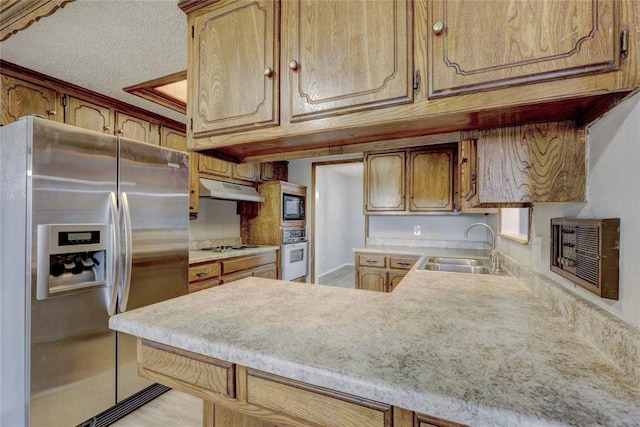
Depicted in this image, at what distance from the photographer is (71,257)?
1.68m

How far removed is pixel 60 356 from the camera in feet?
5.33

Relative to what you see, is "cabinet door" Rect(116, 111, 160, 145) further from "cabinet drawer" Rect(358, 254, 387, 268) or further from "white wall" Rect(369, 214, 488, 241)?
"white wall" Rect(369, 214, 488, 241)

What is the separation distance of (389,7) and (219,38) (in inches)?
27.3

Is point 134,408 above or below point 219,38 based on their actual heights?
below

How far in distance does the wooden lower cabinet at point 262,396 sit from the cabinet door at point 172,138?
2672mm

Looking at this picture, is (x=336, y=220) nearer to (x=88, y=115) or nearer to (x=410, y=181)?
(x=410, y=181)

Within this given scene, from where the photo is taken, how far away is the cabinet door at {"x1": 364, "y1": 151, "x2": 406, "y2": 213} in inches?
134

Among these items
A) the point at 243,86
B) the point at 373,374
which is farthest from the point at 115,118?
the point at 373,374

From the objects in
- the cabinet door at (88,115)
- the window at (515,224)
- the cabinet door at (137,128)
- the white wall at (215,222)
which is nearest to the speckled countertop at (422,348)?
the window at (515,224)

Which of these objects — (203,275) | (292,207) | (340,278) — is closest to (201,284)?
(203,275)

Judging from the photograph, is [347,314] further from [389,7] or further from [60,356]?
[60,356]

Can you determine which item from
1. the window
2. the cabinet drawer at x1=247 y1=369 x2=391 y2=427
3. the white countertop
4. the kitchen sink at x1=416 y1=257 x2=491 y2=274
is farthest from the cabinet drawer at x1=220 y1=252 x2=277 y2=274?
the window

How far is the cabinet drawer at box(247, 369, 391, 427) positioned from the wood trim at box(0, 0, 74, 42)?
73.1 inches

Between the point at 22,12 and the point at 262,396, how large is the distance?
2.12 meters
